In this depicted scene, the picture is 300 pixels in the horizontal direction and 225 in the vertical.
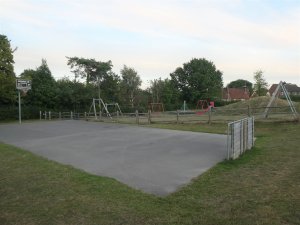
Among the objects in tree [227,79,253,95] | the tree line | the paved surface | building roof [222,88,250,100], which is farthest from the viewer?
tree [227,79,253,95]

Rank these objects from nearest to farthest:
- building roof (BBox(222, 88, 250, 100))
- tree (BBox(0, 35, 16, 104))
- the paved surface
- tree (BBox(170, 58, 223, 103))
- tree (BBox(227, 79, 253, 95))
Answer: the paved surface
tree (BBox(0, 35, 16, 104))
tree (BBox(170, 58, 223, 103))
building roof (BBox(222, 88, 250, 100))
tree (BBox(227, 79, 253, 95))

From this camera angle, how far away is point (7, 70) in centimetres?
3098

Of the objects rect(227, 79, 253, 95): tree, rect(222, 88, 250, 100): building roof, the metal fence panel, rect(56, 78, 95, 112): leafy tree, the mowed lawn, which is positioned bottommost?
the mowed lawn

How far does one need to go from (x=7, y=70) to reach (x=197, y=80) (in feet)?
139

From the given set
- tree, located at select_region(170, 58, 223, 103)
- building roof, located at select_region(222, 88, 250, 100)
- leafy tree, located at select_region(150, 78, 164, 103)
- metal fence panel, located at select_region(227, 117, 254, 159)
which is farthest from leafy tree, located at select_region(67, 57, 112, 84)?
building roof, located at select_region(222, 88, 250, 100)

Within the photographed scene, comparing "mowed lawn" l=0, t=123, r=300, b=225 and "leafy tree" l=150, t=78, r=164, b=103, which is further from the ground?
"leafy tree" l=150, t=78, r=164, b=103

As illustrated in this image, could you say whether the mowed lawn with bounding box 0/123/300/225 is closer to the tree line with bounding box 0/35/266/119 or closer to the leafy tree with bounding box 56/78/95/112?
the tree line with bounding box 0/35/266/119

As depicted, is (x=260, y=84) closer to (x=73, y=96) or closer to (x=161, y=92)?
(x=161, y=92)

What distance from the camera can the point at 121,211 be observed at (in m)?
4.69

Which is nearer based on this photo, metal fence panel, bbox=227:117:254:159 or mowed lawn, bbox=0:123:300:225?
mowed lawn, bbox=0:123:300:225

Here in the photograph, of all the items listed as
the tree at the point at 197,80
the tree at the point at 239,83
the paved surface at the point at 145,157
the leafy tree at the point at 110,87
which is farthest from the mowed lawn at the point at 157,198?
the tree at the point at 239,83

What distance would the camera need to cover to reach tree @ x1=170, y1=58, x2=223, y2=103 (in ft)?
214

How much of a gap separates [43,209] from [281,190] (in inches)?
155

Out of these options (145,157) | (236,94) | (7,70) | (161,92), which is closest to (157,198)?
(145,157)
